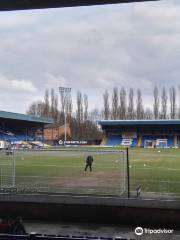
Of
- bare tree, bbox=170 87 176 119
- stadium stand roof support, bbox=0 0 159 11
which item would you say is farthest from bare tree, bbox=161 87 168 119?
stadium stand roof support, bbox=0 0 159 11

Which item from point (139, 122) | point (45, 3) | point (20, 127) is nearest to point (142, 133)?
point (139, 122)

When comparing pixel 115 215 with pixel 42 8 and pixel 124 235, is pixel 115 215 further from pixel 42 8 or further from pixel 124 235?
pixel 42 8

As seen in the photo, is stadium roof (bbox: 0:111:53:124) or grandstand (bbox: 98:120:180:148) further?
grandstand (bbox: 98:120:180:148)

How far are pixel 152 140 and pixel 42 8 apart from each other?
90.2 meters

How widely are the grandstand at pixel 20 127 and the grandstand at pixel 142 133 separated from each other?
543 inches

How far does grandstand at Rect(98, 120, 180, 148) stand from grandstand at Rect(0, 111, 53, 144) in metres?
13.8

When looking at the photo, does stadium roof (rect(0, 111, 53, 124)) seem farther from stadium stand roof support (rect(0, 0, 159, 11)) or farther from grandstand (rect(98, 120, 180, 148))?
stadium stand roof support (rect(0, 0, 159, 11))

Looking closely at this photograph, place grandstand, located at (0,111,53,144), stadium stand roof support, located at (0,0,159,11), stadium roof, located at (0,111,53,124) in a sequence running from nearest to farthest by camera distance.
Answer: stadium stand roof support, located at (0,0,159,11) < stadium roof, located at (0,111,53,124) < grandstand, located at (0,111,53,144)

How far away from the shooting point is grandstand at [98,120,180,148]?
3839 inches

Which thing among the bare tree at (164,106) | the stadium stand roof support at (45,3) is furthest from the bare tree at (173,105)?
the stadium stand roof support at (45,3)

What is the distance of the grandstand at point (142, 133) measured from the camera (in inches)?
3839

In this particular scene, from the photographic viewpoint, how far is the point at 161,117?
381ft

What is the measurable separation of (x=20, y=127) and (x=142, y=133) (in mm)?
26338

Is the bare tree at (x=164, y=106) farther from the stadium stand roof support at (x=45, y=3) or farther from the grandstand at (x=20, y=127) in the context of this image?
the stadium stand roof support at (x=45, y=3)
